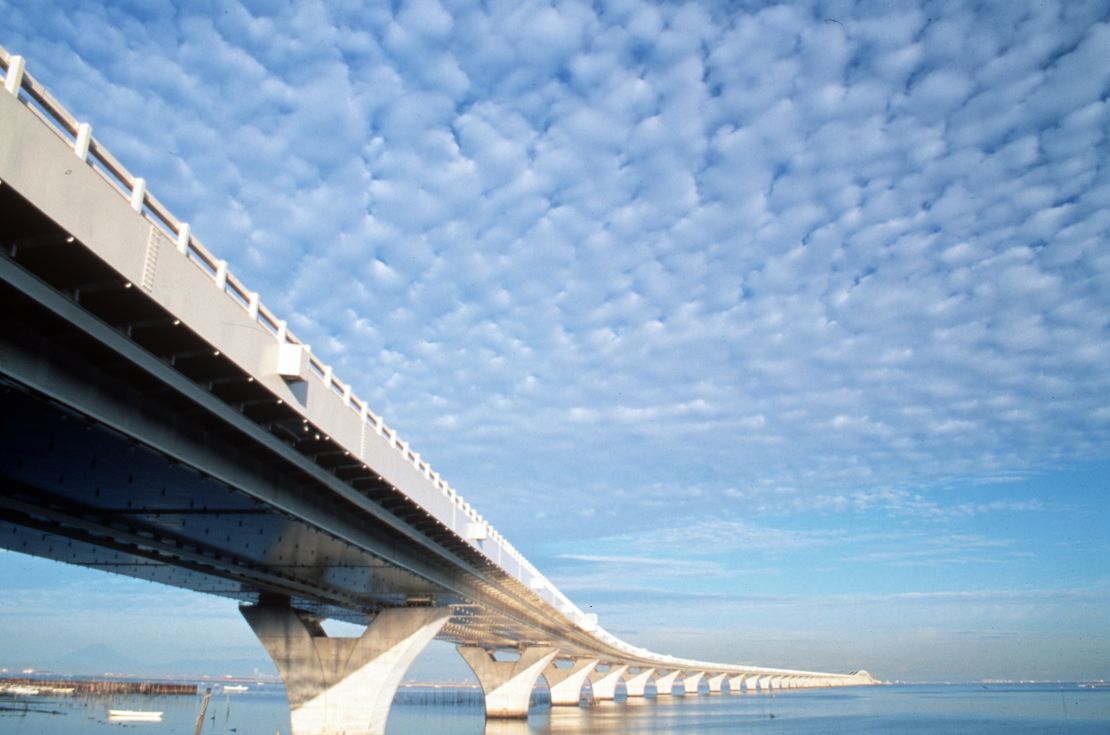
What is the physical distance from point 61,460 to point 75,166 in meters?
11.3

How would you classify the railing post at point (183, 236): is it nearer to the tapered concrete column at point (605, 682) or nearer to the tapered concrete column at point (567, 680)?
the tapered concrete column at point (567, 680)

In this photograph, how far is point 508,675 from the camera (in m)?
96.9

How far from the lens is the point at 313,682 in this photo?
4484 centimetres

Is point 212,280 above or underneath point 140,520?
above

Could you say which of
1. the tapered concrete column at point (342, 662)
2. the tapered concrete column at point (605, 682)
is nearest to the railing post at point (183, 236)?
the tapered concrete column at point (342, 662)

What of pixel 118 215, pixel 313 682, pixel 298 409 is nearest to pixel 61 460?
pixel 298 409

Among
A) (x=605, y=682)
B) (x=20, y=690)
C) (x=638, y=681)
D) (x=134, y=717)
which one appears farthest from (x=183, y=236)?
(x=638, y=681)

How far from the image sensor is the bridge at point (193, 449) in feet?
42.6

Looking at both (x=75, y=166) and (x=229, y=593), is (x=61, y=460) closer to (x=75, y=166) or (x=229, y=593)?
(x=75, y=166)

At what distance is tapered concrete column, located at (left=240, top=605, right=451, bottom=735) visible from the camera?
145 feet

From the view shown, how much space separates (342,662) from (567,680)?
302 ft

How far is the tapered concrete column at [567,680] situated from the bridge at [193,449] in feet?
279

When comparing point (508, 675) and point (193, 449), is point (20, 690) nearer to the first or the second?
point (508, 675)

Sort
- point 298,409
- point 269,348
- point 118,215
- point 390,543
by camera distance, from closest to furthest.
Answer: point 118,215
point 269,348
point 298,409
point 390,543
